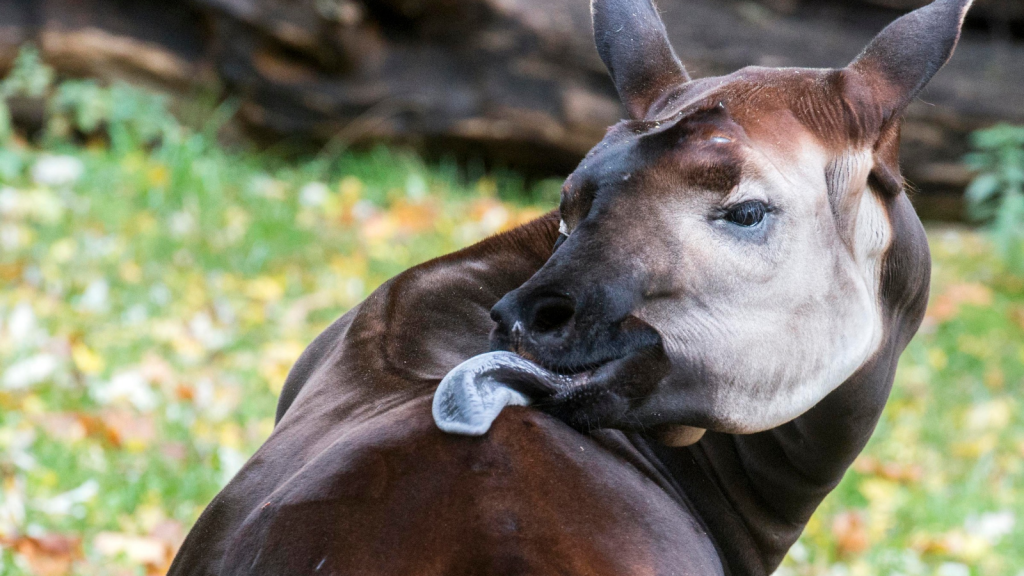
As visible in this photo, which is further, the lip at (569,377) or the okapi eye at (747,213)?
the okapi eye at (747,213)

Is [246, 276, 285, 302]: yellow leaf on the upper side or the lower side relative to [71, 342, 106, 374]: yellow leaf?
lower

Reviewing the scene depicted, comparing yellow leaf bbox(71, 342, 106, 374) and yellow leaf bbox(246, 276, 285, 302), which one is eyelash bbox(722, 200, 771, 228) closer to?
yellow leaf bbox(71, 342, 106, 374)

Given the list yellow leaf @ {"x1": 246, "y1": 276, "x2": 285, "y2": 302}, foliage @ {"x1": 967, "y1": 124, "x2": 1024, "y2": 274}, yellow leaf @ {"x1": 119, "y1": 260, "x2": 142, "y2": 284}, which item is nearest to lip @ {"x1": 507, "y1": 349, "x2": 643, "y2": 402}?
yellow leaf @ {"x1": 246, "y1": 276, "x2": 285, "y2": 302}

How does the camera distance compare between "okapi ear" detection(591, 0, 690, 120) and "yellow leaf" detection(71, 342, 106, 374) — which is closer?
"okapi ear" detection(591, 0, 690, 120)

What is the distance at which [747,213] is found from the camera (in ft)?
6.19

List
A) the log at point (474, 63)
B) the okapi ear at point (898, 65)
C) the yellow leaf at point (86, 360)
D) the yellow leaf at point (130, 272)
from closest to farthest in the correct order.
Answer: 1. the okapi ear at point (898, 65)
2. the yellow leaf at point (86, 360)
3. the yellow leaf at point (130, 272)
4. the log at point (474, 63)

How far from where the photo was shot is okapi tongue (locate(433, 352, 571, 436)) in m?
1.65

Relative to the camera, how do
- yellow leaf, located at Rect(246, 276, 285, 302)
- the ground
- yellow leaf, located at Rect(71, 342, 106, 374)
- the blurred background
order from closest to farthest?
A: 1. the ground
2. the blurred background
3. yellow leaf, located at Rect(71, 342, 106, 374)
4. yellow leaf, located at Rect(246, 276, 285, 302)

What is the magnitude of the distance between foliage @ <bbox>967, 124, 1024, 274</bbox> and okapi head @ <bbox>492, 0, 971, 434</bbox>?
4.88 metres

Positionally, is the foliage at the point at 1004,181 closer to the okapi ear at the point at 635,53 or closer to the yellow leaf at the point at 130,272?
the yellow leaf at the point at 130,272

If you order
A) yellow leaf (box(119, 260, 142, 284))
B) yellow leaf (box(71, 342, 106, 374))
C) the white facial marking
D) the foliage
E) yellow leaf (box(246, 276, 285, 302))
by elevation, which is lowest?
the foliage

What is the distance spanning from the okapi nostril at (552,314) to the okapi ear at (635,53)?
640 mm

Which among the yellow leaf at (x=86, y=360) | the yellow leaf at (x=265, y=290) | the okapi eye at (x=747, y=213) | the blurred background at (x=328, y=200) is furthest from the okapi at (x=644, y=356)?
the yellow leaf at (x=265, y=290)

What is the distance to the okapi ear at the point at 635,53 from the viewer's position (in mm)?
2318
